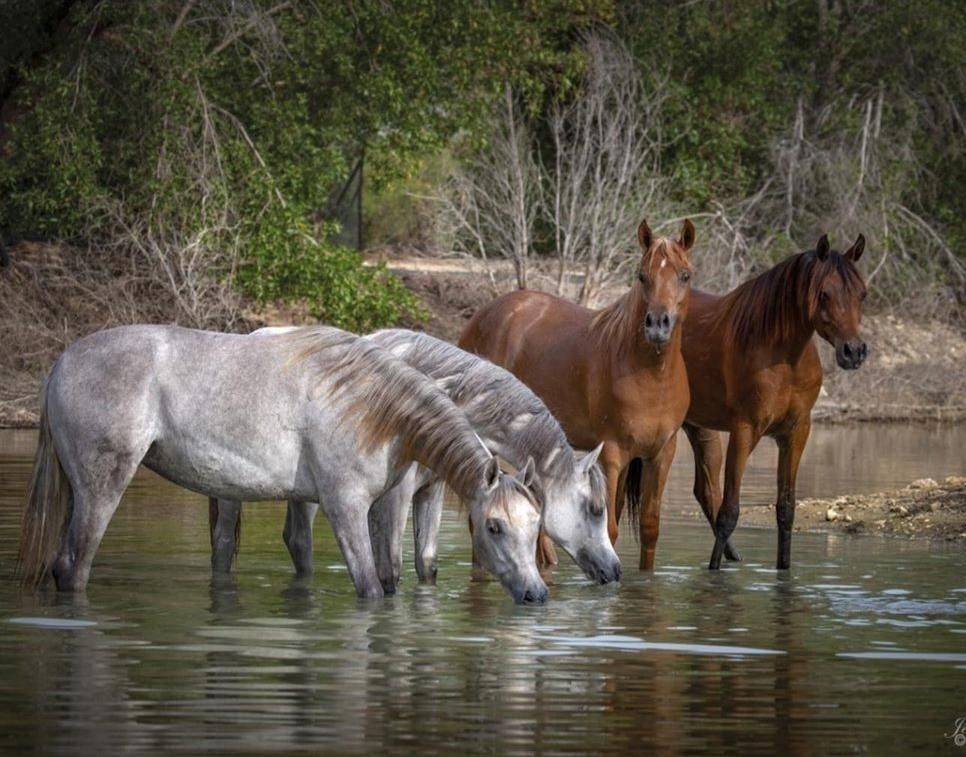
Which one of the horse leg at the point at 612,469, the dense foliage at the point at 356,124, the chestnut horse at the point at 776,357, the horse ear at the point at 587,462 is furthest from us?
the dense foliage at the point at 356,124

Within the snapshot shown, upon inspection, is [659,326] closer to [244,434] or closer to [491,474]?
[491,474]

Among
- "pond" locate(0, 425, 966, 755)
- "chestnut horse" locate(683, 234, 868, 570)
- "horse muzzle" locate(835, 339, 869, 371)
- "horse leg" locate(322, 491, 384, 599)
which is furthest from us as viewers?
"chestnut horse" locate(683, 234, 868, 570)

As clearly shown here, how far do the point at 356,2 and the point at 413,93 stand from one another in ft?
4.04

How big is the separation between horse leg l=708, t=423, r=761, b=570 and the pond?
0.56ft

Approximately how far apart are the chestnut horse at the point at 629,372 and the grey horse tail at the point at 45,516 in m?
2.87

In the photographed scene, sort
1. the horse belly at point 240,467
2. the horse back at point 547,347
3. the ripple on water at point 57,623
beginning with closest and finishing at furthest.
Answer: the ripple on water at point 57,623 → the horse belly at point 240,467 → the horse back at point 547,347

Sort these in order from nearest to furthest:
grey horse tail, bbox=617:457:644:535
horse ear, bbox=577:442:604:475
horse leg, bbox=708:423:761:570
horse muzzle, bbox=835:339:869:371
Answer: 1. horse ear, bbox=577:442:604:475
2. horse muzzle, bbox=835:339:869:371
3. horse leg, bbox=708:423:761:570
4. grey horse tail, bbox=617:457:644:535

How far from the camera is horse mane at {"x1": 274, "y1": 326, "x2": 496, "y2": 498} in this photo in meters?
9.08

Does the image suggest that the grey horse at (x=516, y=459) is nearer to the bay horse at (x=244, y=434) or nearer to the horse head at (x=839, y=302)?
the bay horse at (x=244, y=434)

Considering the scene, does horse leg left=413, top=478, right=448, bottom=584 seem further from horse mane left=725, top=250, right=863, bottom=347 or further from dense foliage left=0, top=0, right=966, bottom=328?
dense foliage left=0, top=0, right=966, bottom=328

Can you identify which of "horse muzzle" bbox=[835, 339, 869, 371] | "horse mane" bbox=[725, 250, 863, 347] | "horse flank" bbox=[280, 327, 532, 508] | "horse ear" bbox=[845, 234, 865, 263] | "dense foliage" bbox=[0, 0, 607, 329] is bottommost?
"horse flank" bbox=[280, 327, 532, 508]

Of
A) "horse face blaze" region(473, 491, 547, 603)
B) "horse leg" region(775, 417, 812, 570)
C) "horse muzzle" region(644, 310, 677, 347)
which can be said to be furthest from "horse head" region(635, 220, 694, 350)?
"horse face blaze" region(473, 491, 547, 603)

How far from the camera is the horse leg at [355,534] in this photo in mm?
9242

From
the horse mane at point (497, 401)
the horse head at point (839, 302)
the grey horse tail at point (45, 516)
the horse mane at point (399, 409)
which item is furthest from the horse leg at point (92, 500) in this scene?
the horse head at point (839, 302)
